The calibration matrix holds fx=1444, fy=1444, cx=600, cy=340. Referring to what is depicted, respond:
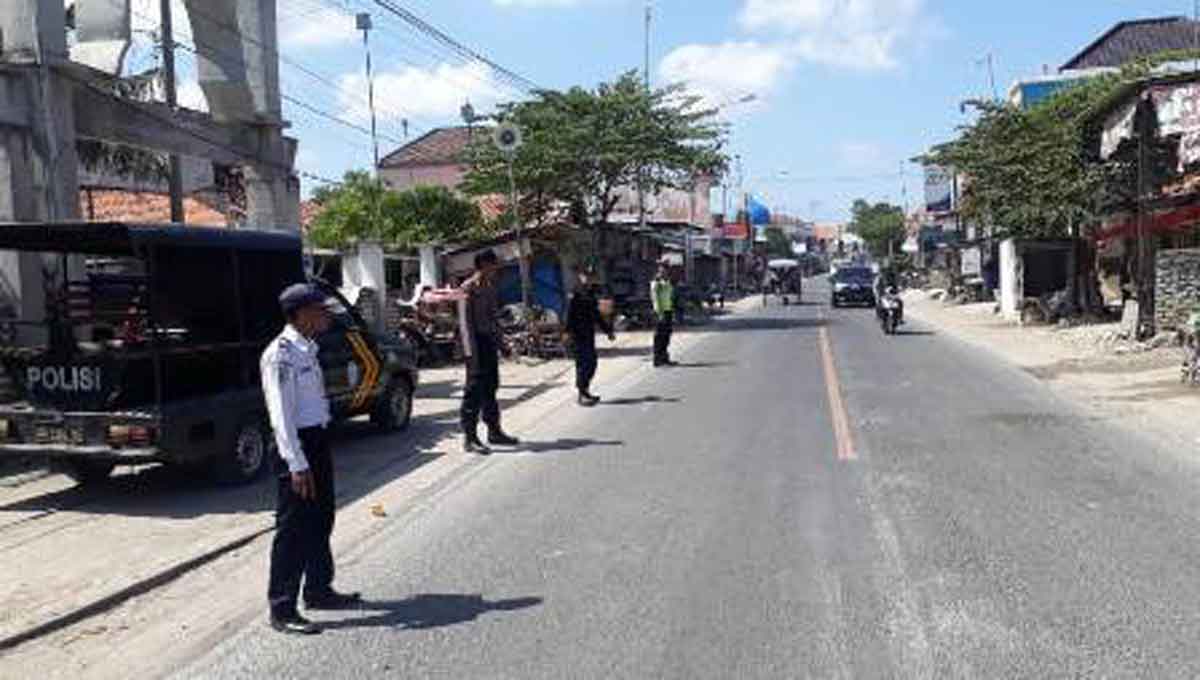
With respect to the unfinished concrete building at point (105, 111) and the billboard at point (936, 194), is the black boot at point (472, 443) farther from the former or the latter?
the billboard at point (936, 194)

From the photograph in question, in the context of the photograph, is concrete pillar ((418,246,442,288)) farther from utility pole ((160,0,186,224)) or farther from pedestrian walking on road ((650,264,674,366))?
utility pole ((160,0,186,224))

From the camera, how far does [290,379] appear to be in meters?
7.20

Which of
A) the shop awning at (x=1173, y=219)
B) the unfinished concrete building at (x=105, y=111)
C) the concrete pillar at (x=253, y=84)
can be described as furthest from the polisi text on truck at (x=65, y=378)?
the shop awning at (x=1173, y=219)

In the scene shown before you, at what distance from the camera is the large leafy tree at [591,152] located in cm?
4053

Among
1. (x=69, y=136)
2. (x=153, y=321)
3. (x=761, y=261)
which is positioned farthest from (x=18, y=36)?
(x=761, y=261)

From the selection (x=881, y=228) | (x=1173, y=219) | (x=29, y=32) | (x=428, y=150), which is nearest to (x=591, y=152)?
(x=1173, y=219)

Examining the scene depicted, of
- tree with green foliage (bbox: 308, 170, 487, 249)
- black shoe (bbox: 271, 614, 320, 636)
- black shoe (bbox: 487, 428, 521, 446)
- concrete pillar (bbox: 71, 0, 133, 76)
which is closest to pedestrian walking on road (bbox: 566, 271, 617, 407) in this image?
black shoe (bbox: 487, 428, 521, 446)

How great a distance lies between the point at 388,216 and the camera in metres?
45.5

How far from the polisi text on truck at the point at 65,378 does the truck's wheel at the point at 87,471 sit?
890 millimetres

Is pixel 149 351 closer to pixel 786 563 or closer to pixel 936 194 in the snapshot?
pixel 786 563

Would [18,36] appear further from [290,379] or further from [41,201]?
[290,379]

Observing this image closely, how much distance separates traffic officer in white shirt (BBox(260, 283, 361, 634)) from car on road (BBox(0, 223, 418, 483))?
13.5ft

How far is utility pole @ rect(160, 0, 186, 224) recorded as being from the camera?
806 inches

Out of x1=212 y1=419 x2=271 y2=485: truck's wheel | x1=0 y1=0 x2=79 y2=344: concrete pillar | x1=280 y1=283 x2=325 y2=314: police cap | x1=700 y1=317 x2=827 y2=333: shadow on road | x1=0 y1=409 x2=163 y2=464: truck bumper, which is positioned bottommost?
x1=700 y1=317 x2=827 y2=333: shadow on road
